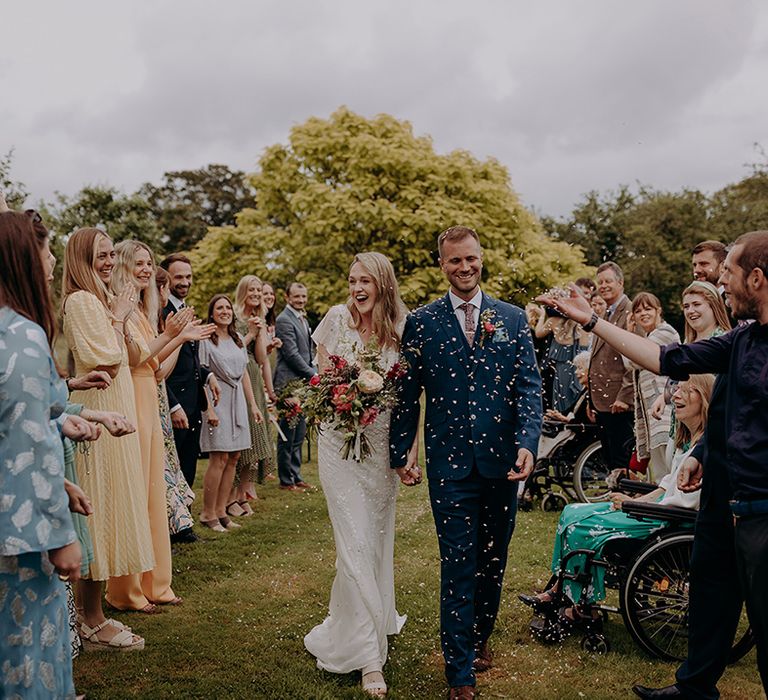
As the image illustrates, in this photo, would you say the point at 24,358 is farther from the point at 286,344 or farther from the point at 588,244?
the point at 588,244

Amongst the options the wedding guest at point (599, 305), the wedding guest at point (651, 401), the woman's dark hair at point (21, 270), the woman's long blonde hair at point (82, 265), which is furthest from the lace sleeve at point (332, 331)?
the wedding guest at point (599, 305)

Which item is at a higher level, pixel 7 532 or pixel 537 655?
pixel 7 532

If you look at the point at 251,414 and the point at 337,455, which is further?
the point at 251,414

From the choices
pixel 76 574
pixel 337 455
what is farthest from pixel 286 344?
pixel 76 574

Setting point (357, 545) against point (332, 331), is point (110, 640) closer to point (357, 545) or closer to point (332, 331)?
point (357, 545)

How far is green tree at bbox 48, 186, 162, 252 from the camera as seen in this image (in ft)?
103

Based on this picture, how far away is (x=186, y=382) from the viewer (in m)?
7.59

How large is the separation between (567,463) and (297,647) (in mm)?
5004

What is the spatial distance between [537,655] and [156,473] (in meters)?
Result: 2.98

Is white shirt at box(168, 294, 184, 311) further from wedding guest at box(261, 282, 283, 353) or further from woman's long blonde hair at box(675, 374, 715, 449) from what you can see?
woman's long blonde hair at box(675, 374, 715, 449)

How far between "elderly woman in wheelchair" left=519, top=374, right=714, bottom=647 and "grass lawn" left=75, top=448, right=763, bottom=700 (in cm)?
18

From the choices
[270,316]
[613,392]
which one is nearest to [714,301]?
[613,392]

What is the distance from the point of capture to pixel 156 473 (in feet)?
18.8

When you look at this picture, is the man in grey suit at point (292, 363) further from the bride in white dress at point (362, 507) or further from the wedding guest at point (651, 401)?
the bride in white dress at point (362, 507)
